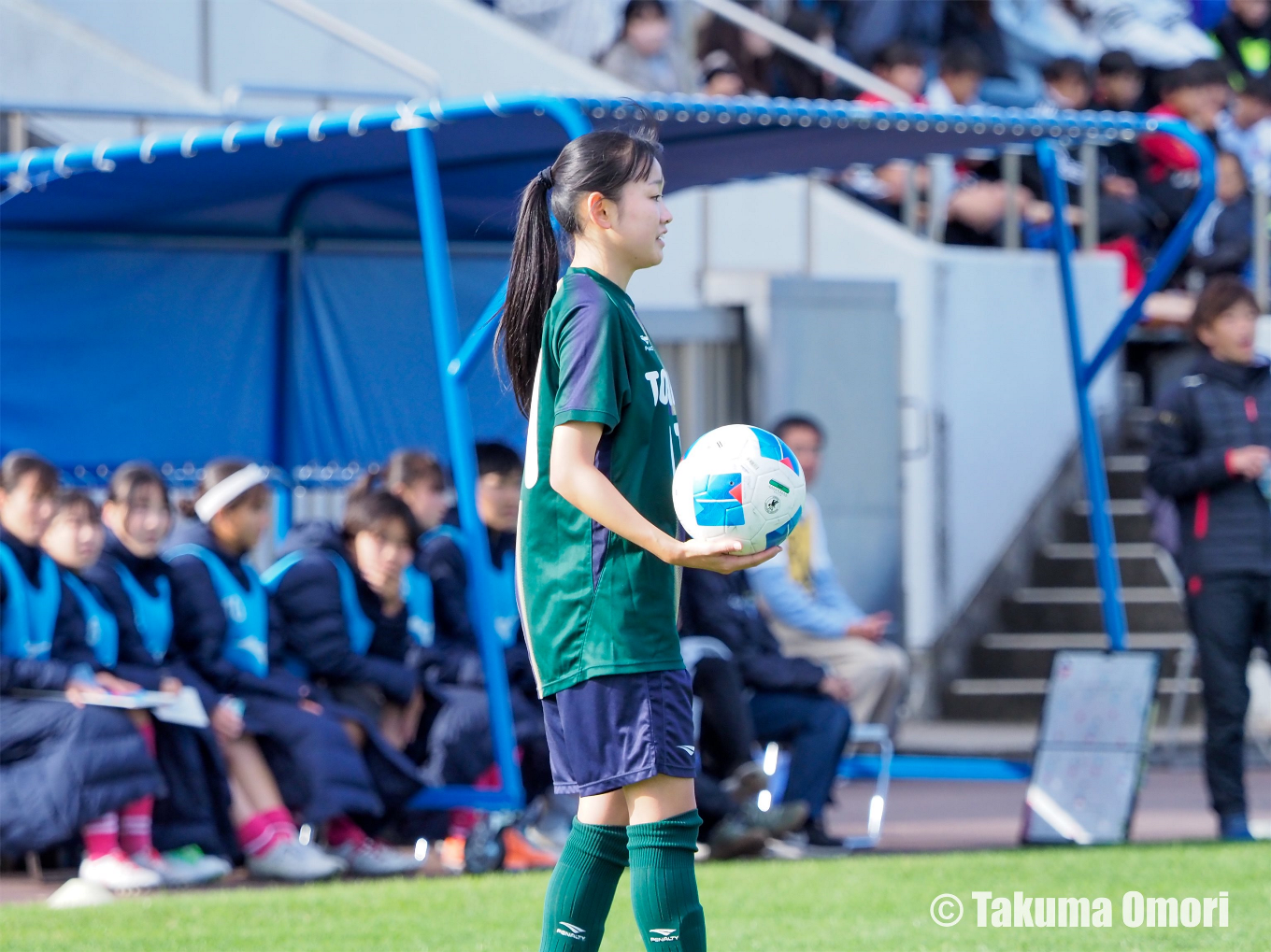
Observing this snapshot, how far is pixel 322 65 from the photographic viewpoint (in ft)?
38.7

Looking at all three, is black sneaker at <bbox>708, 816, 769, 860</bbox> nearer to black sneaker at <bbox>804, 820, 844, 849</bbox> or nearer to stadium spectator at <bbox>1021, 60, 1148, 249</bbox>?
black sneaker at <bbox>804, 820, 844, 849</bbox>

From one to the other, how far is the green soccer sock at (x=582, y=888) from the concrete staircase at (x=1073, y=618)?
26.6 feet

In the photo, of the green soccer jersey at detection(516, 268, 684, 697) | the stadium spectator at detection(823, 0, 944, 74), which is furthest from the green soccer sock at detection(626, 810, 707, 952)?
the stadium spectator at detection(823, 0, 944, 74)

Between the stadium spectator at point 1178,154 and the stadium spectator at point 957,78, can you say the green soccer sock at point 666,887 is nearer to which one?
the stadium spectator at point 957,78

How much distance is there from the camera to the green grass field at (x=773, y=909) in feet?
20.0

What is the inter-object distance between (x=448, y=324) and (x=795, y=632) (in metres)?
2.55

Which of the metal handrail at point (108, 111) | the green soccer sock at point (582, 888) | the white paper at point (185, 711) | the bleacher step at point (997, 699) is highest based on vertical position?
the metal handrail at point (108, 111)

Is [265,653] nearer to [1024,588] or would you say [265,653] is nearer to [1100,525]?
[1100,525]

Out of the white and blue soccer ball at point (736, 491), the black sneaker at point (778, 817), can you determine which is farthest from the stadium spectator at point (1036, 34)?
the white and blue soccer ball at point (736, 491)

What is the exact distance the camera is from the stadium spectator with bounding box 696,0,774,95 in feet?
44.9

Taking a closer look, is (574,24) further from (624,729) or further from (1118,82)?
(624,729)

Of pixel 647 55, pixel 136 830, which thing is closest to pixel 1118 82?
pixel 647 55

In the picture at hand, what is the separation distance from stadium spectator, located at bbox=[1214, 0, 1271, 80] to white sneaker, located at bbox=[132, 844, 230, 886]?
1162cm

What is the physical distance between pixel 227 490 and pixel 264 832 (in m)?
1.28
